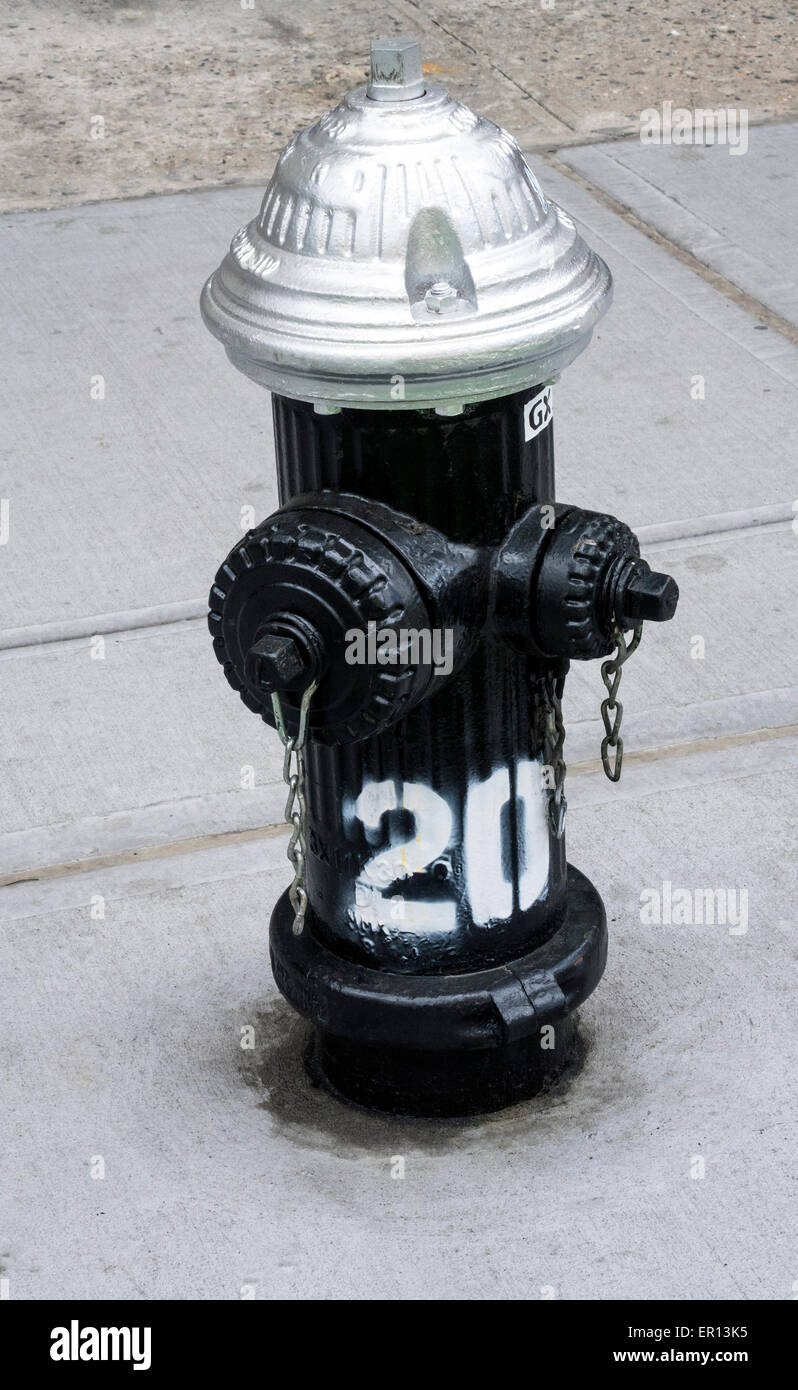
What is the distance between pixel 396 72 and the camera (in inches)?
92.9

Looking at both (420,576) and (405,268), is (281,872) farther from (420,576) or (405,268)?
(405,268)

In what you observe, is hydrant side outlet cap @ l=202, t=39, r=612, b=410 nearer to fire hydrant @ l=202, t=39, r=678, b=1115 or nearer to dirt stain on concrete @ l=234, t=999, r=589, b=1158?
fire hydrant @ l=202, t=39, r=678, b=1115

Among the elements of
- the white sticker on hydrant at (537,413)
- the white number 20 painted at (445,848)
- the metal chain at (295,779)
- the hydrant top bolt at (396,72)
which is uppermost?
the hydrant top bolt at (396,72)

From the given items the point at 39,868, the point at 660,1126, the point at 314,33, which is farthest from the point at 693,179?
the point at 660,1126

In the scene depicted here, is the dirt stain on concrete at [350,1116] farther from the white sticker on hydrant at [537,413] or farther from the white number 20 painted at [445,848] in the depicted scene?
the white sticker on hydrant at [537,413]

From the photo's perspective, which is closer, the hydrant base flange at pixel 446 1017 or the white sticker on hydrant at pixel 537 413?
the white sticker on hydrant at pixel 537 413

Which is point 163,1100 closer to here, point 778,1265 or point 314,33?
point 778,1265

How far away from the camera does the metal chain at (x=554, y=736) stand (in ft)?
8.72

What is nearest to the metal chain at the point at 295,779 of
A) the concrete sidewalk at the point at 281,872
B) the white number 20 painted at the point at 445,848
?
the white number 20 painted at the point at 445,848

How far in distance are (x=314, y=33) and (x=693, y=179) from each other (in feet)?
8.16

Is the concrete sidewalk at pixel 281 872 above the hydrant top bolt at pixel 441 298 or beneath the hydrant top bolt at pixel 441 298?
beneath

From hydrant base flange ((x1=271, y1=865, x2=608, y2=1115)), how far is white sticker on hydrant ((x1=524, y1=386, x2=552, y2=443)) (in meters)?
0.80

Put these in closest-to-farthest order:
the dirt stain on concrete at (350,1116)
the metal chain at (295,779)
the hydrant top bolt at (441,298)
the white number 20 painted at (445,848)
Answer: the hydrant top bolt at (441,298)
the metal chain at (295,779)
the white number 20 painted at (445,848)
the dirt stain on concrete at (350,1116)

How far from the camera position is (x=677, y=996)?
3164 millimetres
